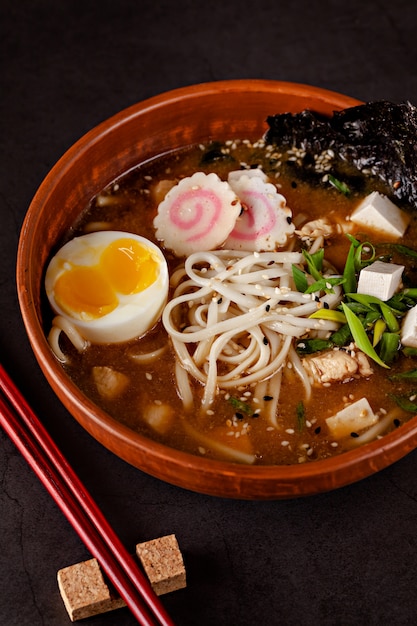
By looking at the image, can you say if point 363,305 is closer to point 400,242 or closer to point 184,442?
point 400,242

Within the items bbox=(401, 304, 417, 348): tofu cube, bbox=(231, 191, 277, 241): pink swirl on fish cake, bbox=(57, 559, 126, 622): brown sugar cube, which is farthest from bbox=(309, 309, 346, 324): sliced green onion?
bbox=(57, 559, 126, 622): brown sugar cube

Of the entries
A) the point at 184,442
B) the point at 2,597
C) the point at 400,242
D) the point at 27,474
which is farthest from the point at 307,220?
the point at 2,597

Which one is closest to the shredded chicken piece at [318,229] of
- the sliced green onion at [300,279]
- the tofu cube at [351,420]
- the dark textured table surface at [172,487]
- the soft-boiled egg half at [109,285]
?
the sliced green onion at [300,279]

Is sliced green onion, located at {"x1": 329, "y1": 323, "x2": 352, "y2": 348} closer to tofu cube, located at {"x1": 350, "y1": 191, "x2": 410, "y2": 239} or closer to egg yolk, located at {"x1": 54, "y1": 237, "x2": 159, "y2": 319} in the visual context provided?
tofu cube, located at {"x1": 350, "y1": 191, "x2": 410, "y2": 239}

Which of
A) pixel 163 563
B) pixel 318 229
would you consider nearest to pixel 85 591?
pixel 163 563

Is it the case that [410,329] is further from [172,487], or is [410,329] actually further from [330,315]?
[172,487]

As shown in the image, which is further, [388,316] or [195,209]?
[195,209]

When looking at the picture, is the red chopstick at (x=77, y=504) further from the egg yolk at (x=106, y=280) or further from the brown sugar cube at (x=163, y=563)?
the egg yolk at (x=106, y=280)
